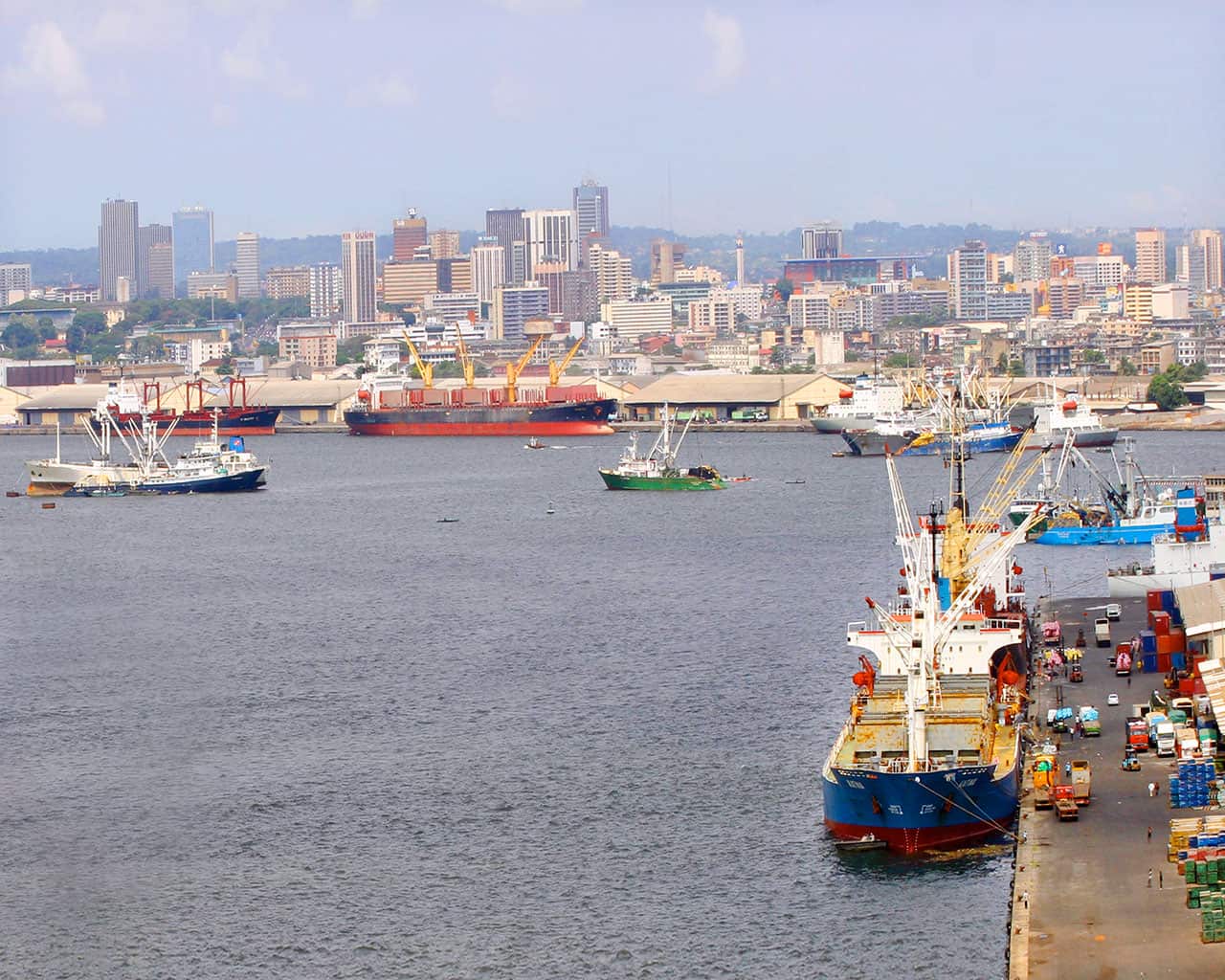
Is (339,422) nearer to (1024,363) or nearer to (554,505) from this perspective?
(1024,363)

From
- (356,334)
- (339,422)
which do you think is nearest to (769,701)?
(339,422)

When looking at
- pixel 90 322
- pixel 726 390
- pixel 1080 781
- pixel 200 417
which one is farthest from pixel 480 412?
pixel 90 322

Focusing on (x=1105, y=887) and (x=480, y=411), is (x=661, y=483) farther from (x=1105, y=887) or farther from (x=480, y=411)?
(x=1105, y=887)

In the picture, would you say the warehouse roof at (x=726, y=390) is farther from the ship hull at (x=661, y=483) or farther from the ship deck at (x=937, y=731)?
the ship deck at (x=937, y=731)

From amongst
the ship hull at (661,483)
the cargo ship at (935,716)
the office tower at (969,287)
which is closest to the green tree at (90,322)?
the office tower at (969,287)

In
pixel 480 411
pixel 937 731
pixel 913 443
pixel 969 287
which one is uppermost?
pixel 969 287
